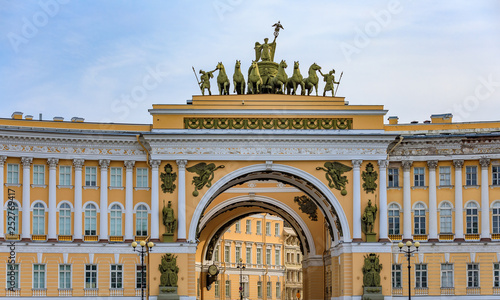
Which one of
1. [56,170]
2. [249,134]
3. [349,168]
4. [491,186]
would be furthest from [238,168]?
[491,186]

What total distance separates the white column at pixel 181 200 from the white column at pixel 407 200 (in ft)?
44.2

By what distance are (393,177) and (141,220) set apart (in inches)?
618

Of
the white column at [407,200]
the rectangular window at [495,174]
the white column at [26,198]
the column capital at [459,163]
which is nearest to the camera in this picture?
the white column at [26,198]

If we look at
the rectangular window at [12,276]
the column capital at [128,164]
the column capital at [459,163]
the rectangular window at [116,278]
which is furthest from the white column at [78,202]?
the column capital at [459,163]

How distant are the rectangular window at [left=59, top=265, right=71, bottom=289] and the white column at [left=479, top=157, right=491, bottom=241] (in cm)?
2482

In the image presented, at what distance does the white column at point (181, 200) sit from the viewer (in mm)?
60156

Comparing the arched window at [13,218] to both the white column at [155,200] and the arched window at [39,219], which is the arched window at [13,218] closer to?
the arched window at [39,219]

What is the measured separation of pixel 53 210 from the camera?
197ft

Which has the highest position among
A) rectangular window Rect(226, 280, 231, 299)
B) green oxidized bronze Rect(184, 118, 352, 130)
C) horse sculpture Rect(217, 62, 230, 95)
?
horse sculpture Rect(217, 62, 230, 95)

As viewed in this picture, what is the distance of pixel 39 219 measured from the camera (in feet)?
197

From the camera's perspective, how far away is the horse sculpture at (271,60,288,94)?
62938 mm

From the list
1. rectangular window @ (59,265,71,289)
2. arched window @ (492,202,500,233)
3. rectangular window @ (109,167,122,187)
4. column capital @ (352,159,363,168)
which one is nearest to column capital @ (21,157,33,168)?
rectangular window @ (109,167,122,187)

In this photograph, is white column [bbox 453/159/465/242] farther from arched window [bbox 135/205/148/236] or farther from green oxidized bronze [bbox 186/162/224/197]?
arched window [bbox 135/205/148/236]

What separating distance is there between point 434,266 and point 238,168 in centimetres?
1328
